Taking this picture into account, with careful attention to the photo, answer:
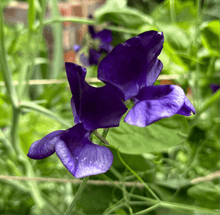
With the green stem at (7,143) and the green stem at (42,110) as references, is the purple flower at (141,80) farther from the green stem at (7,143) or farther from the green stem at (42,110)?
the green stem at (7,143)

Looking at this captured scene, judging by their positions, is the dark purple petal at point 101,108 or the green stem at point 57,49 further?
the green stem at point 57,49

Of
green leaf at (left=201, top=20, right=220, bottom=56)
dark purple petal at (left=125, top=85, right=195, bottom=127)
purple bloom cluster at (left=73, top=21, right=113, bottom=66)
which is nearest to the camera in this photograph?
dark purple petal at (left=125, top=85, right=195, bottom=127)

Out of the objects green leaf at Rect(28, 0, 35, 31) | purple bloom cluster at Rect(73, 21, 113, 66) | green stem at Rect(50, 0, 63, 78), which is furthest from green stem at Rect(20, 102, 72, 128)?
green stem at Rect(50, 0, 63, 78)

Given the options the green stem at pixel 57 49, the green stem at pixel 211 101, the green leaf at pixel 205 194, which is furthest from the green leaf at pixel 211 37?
the green stem at pixel 57 49

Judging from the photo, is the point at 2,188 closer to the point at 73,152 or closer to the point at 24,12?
the point at 73,152

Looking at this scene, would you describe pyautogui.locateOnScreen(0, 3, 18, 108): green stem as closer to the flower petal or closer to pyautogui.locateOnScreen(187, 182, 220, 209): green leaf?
the flower petal

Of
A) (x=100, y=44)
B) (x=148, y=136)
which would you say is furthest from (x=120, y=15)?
(x=148, y=136)

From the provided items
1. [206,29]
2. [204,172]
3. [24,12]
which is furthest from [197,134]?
[24,12]

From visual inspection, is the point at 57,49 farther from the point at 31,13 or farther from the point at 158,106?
the point at 158,106
